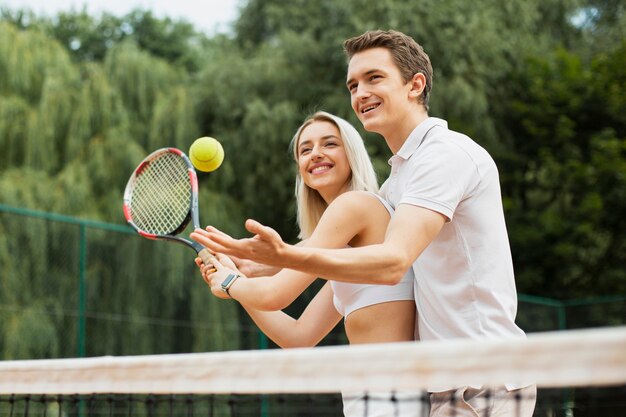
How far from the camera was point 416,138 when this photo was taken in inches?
111

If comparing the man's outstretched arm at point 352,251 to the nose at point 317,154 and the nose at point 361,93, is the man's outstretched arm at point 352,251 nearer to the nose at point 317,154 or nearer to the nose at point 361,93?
the nose at point 361,93

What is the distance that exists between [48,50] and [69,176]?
6.91 feet

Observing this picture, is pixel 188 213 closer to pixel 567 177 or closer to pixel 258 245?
pixel 258 245

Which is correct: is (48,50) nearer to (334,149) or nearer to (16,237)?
(16,237)

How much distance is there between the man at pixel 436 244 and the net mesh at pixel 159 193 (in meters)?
1.42

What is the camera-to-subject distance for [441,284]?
2.64m

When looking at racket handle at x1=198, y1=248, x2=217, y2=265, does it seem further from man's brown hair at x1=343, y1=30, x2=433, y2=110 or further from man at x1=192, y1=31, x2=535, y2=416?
man's brown hair at x1=343, y1=30, x2=433, y2=110

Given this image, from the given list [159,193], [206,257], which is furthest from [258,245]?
[159,193]

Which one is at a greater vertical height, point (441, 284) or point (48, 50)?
point (48, 50)

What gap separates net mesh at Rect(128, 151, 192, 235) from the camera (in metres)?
4.15

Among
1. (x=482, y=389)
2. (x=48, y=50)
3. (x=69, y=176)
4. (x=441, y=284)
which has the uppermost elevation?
(x=48, y=50)

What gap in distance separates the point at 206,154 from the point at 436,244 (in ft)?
5.74

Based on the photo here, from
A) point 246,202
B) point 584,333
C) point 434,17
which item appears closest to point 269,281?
point 584,333

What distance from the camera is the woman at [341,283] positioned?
9.15 feet
